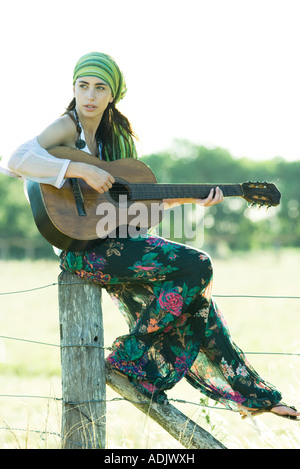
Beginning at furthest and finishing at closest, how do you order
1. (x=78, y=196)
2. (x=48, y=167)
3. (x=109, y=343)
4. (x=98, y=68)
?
(x=109, y=343)
(x=98, y=68)
(x=78, y=196)
(x=48, y=167)

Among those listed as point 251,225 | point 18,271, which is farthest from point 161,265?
point 251,225

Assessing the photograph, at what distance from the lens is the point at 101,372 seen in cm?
317

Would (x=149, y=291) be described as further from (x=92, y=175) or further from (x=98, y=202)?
(x=92, y=175)

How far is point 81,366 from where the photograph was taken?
312 centimetres

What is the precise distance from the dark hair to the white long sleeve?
0.51 meters

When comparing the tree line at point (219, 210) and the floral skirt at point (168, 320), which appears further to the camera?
the tree line at point (219, 210)

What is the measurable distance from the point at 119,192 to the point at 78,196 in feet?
0.97

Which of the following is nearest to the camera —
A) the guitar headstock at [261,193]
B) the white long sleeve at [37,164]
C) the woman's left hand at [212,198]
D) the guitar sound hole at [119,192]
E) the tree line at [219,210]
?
the white long sleeve at [37,164]

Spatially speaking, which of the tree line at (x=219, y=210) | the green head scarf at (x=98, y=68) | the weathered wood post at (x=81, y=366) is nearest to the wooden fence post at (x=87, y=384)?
the weathered wood post at (x=81, y=366)

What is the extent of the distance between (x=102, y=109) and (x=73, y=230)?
752 mm

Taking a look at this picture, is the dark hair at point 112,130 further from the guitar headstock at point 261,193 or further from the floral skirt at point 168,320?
the guitar headstock at point 261,193

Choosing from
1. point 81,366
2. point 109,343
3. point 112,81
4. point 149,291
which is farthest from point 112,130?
point 109,343

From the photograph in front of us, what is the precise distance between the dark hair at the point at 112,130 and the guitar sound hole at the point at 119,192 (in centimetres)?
23

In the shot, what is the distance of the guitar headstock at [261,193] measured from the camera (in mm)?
3787
